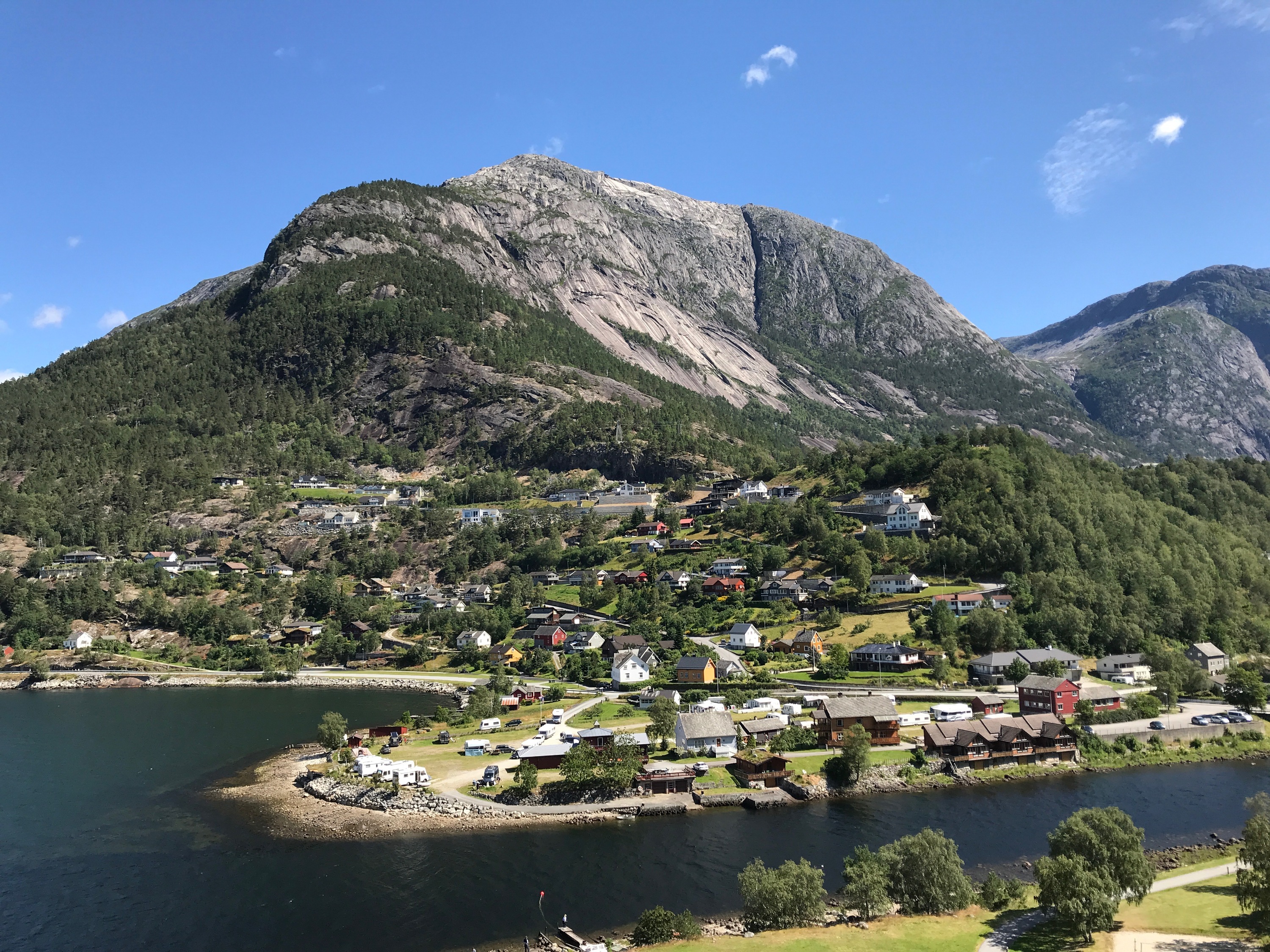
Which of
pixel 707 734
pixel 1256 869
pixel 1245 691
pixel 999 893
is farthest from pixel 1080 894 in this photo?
pixel 1245 691

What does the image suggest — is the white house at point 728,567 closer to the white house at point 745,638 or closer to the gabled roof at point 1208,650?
the white house at point 745,638

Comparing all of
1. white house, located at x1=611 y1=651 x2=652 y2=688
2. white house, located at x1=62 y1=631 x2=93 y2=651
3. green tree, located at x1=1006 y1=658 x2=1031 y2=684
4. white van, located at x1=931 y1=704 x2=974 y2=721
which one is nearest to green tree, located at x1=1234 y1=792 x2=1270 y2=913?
white van, located at x1=931 y1=704 x2=974 y2=721

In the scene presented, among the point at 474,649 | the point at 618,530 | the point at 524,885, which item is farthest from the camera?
the point at 618,530

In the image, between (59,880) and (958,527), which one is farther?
(958,527)

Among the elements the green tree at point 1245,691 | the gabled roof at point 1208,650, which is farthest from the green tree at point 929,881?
the gabled roof at point 1208,650

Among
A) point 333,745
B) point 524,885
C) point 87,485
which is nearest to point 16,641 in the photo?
point 87,485

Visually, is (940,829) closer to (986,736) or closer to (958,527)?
(986,736)
